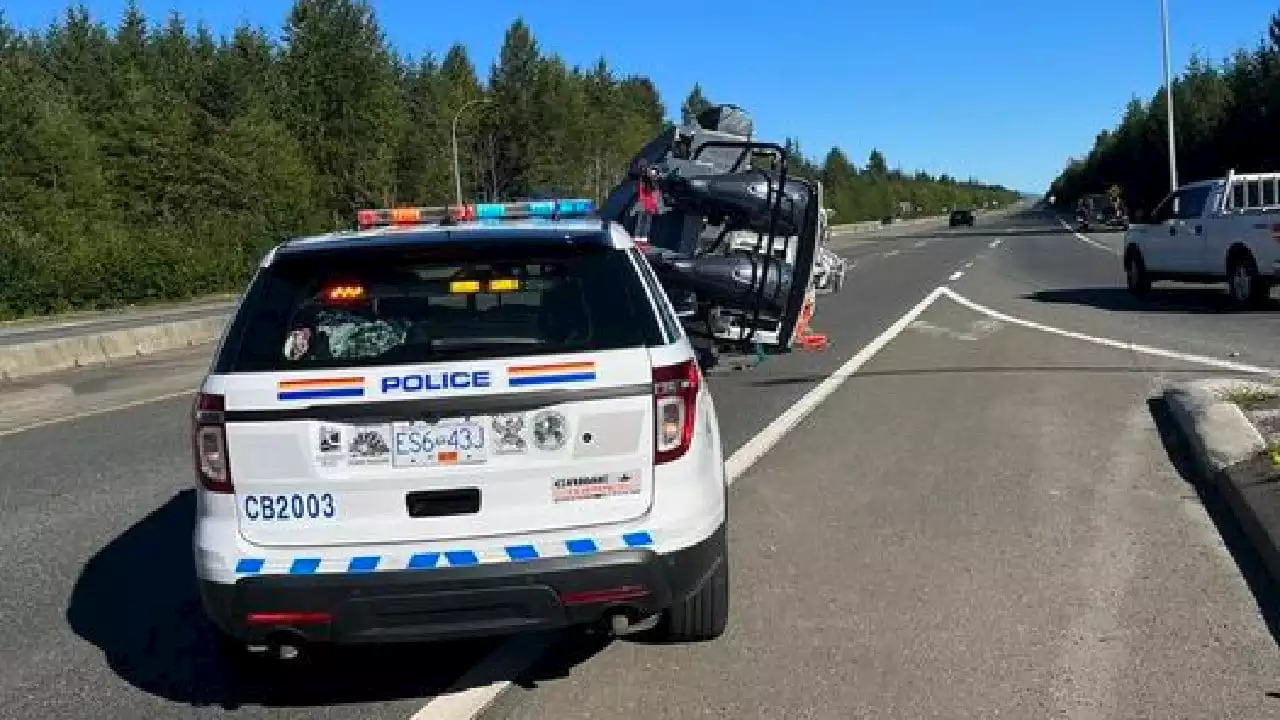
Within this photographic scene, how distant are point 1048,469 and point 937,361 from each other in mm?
5808

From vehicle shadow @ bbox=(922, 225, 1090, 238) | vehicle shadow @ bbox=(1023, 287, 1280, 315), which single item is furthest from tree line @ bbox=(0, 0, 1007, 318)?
vehicle shadow @ bbox=(1023, 287, 1280, 315)

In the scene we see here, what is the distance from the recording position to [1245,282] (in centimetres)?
1758

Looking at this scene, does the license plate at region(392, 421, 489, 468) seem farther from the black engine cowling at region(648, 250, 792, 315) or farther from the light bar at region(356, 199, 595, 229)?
the black engine cowling at region(648, 250, 792, 315)

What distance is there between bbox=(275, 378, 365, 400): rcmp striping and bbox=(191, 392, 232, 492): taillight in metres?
0.21

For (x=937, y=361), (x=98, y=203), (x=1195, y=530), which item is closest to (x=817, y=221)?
(x=937, y=361)

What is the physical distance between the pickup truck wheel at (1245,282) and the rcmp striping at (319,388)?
52.6 feet

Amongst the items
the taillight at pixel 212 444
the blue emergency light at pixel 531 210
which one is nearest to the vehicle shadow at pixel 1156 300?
the blue emergency light at pixel 531 210

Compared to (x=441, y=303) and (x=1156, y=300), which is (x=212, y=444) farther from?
(x=1156, y=300)

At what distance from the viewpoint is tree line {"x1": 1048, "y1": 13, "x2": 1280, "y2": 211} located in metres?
53.1

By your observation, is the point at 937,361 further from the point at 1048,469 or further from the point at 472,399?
the point at 472,399

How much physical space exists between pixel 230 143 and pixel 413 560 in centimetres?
5711

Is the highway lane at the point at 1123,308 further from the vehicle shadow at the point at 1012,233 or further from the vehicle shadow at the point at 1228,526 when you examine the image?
the vehicle shadow at the point at 1012,233

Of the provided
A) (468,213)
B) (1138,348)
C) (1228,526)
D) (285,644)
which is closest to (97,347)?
(468,213)

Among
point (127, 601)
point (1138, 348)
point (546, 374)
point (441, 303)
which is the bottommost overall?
point (1138, 348)
